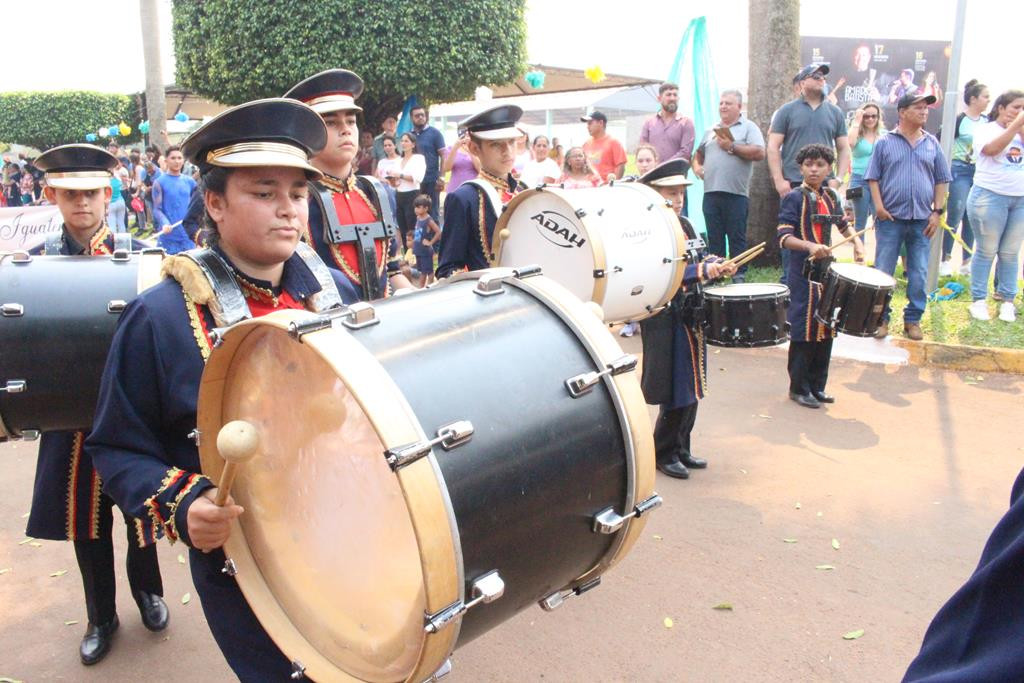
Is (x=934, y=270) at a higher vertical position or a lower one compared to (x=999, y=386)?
higher

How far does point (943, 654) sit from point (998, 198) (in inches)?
317

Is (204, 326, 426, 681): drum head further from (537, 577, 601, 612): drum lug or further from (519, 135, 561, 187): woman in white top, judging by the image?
(519, 135, 561, 187): woman in white top

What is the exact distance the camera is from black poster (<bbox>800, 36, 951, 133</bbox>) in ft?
55.7

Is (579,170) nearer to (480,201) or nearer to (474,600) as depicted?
(480,201)

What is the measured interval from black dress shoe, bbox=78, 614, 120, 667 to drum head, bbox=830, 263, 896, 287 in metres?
4.54

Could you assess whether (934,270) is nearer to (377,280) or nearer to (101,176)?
(377,280)

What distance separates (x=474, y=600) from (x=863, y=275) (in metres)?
4.55

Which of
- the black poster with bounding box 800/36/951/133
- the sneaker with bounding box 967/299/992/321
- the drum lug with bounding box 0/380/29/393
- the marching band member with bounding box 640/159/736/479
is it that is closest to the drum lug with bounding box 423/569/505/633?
the drum lug with bounding box 0/380/29/393

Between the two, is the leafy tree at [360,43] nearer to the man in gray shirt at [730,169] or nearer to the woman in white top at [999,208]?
the man in gray shirt at [730,169]

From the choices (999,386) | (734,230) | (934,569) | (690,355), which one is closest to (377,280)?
(690,355)

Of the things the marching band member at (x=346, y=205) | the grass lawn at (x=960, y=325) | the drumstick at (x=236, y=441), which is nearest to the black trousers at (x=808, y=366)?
the grass lawn at (x=960, y=325)

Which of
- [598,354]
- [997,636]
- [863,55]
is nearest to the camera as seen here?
[997,636]

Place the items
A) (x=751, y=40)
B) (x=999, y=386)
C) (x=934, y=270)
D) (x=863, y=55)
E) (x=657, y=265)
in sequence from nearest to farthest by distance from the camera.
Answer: (x=657, y=265), (x=999, y=386), (x=934, y=270), (x=751, y=40), (x=863, y=55)

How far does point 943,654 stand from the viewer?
2.86 ft
